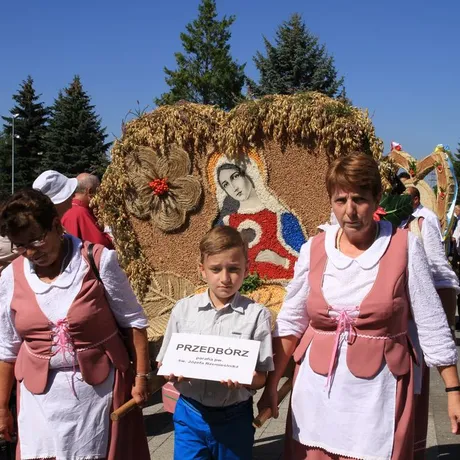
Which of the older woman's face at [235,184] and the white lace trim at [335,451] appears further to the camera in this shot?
the older woman's face at [235,184]

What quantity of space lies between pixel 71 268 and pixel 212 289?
575 millimetres

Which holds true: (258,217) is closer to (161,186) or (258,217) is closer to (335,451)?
(161,186)

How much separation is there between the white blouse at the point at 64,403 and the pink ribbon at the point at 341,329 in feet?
2.98

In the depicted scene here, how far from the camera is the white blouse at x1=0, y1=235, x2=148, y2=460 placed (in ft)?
8.34

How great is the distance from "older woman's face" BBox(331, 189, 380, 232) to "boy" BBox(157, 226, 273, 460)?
0.46 metres

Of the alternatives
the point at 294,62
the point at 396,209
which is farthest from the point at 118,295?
the point at 294,62

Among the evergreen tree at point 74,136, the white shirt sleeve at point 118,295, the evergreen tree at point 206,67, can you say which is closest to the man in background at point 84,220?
the white shirt sleeve at point 118,295

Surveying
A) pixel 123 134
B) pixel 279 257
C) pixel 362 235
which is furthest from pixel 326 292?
pixel 123 134

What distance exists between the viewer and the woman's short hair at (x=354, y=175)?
7.68 feet

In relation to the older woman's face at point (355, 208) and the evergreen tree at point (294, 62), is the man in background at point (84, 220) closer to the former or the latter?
the older woman's face at point (355, 208)

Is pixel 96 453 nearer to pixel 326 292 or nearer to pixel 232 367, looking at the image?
pixel 232 367

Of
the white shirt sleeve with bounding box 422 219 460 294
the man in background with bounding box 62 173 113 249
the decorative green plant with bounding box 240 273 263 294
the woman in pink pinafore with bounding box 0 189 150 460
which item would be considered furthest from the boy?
the decorative green plant with bounding box 240 273 263 294

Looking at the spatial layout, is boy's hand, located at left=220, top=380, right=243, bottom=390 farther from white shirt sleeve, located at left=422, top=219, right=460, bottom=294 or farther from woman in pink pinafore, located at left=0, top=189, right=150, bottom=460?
white shirt sleeve, located at left=422, top=219, right=460, bottom=294

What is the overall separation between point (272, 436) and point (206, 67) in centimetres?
2304
